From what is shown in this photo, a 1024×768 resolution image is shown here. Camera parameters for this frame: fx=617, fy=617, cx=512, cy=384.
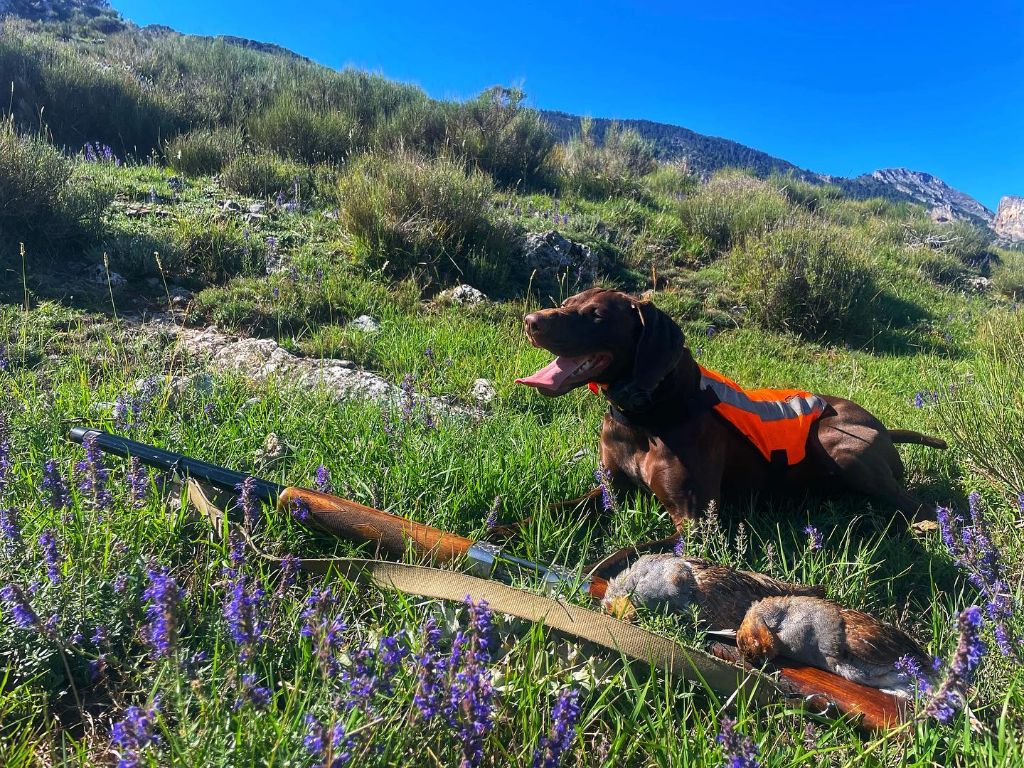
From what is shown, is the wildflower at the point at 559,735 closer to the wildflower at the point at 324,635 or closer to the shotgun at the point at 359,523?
the wildflower at the point at 324,635

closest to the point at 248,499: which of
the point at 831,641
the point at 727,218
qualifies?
the point at 831,641

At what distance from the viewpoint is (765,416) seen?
278cm

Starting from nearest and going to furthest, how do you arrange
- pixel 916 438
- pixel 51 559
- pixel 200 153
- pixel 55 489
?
pixel 51 559 → pixel 55 489 → pixel 916 438 → pixel 200 153

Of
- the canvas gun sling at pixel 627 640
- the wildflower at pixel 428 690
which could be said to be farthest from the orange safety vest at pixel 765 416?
the wildflower at pixel 428 690

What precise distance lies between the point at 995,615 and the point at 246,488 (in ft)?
6.76

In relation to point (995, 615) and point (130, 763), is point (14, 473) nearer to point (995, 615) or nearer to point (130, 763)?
point (130, 763)

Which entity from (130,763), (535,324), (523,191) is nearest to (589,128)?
(523,191)

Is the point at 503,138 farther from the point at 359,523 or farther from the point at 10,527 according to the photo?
the point at 10,527

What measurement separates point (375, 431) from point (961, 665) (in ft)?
7.52

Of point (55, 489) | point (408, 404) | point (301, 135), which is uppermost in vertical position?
point (301, 135)

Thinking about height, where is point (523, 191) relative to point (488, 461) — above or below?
above

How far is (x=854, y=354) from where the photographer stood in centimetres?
604

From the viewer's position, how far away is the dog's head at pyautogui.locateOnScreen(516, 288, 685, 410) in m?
2.45

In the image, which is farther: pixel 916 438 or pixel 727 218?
pixel 727 218
